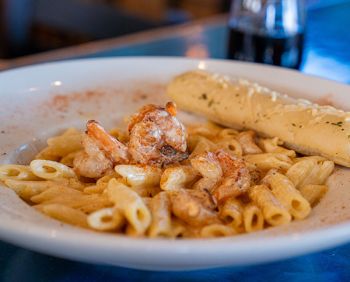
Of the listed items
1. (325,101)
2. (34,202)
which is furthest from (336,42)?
(34,202)

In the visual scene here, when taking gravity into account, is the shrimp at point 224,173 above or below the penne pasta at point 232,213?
above

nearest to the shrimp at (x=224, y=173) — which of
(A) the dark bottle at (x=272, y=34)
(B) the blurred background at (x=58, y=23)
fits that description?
(A) the dark bottle at (x=272, y=34)

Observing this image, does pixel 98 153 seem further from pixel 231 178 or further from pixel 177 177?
pixel 231 178

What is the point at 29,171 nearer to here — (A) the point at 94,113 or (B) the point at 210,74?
(A) the point at 94,113

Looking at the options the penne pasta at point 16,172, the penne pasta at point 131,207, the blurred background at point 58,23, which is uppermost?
the penne pasta at point 131,207

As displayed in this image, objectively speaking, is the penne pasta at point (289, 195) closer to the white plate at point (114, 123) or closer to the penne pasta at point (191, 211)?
the white plate at point (114, 123)

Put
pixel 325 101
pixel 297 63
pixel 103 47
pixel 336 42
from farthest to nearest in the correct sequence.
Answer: pixel 336 42, pixel 103 47, pixel 297 63, pixel 325 101
